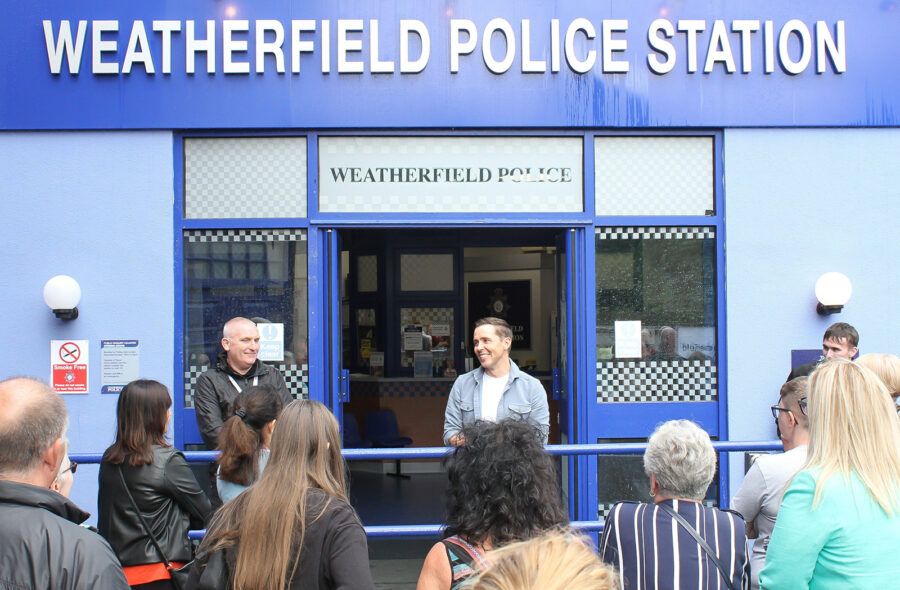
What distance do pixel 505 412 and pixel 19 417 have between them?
3166 mm

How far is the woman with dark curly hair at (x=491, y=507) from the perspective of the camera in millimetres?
2082

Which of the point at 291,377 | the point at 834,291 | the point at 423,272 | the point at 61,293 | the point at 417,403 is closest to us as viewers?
the point at 61,293

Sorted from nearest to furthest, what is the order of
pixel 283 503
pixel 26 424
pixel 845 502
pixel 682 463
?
1. pixel 26 424
2. pixel 845 502
3. pixel 283 503
4. pixel 682 463

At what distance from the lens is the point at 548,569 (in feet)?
3.53

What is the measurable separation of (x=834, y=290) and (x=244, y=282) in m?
A: 4.39

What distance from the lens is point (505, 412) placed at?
4.73 meters

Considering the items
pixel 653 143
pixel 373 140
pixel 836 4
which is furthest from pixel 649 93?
pixel 373 140

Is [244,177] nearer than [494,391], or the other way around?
[494,391]

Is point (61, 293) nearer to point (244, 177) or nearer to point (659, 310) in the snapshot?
point (244, 177)

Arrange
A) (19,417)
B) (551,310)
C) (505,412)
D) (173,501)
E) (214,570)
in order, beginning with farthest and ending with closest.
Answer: (551,310) → (505,412) → (173,501) → (214,570) → (19,417)

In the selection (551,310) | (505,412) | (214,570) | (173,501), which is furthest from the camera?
(551,310)

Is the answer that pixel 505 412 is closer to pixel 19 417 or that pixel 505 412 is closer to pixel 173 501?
pixel 173 501

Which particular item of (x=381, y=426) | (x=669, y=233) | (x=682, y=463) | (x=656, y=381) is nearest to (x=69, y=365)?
(x=381, y=426)

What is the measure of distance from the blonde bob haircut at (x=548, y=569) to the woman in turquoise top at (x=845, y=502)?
1.24 meters
